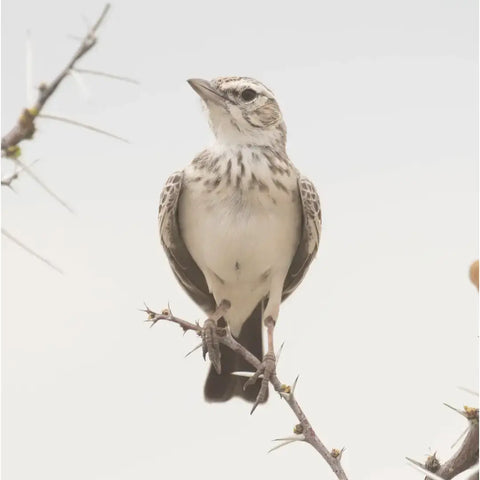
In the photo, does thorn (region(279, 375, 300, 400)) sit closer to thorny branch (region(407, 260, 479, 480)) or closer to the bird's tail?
thorny branch (region(407, 260, 479, 480))

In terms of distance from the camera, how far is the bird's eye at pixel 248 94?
7875mm

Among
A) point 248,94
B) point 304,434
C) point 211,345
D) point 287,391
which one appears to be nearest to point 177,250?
point 211,345

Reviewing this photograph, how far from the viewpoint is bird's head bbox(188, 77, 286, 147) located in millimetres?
7652

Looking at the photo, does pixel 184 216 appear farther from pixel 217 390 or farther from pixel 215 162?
pixel 217 390

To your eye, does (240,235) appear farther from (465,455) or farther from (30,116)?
(30,116)

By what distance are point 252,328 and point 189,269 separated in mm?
920

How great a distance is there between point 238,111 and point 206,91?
0.38m

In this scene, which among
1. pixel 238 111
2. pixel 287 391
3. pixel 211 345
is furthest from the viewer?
pixel 238 111

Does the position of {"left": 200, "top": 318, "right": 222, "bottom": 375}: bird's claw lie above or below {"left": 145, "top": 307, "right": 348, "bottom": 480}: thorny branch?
above

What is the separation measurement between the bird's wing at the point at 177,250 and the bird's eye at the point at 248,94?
0.92 meters

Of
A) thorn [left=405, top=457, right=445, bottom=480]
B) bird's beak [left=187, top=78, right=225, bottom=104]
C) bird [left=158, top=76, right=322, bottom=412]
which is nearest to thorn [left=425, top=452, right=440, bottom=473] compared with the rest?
thorn [left=405, top=457, right=445, bottom=480]

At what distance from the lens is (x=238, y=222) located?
7.21 meters

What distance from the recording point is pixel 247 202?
7.23 m

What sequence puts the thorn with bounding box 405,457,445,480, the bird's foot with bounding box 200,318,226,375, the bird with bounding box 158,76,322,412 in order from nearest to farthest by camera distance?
the thorn with bounding box 405,457,445,480 < the bird's foot with bounding box 200,318,226,375 < the bird with bounding box 158,76,322,412
